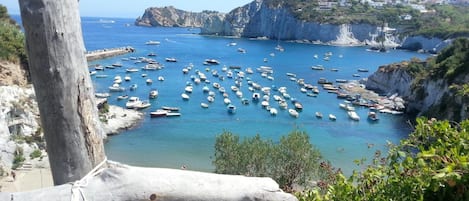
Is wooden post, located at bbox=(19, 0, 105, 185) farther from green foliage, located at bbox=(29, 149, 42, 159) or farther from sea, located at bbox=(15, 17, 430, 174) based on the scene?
green foliage, located at bbox=(29, 149, 42, 159)

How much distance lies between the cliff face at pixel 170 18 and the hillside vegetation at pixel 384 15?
183ft

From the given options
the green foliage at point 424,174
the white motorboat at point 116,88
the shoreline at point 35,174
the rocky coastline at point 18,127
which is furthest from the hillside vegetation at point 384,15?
the green foliage at point 424,174

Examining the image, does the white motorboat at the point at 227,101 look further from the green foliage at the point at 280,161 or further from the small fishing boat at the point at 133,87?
the green foliage at the point at 280,161

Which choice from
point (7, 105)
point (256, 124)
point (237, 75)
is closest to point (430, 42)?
point (237, 75)

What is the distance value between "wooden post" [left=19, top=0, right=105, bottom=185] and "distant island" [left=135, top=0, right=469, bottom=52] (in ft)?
295

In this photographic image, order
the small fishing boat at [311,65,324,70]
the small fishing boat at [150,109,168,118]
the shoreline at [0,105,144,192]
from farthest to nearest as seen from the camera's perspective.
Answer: the small fishing boat at [311,65,324,70] < the small fishing boat at [150,109,168,118] < the shoreline at [0,105,144,192]

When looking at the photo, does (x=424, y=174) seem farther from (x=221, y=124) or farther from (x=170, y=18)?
(x=170, y=18)

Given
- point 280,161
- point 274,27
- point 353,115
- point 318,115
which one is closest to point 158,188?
point 280,161

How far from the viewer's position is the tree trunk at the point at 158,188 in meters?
1.80

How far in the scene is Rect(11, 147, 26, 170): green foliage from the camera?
20609 millimetres

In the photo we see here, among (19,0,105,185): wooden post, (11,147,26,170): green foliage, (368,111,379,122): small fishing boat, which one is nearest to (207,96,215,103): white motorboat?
(368,111,379,122): small fishing boat

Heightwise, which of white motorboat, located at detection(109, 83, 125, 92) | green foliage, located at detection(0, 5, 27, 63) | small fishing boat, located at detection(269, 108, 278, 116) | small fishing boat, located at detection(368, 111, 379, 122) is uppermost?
green foliage, located at detection(0, 5, 27, 63)

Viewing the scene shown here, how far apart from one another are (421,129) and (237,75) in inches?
2019

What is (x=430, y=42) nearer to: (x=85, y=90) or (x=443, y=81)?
(x=443, y=81)
